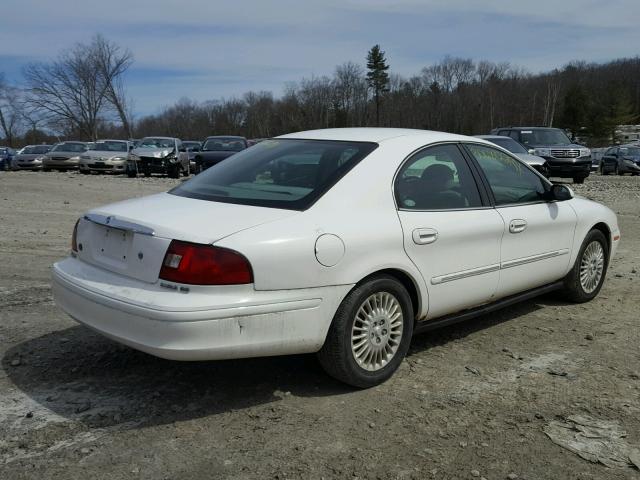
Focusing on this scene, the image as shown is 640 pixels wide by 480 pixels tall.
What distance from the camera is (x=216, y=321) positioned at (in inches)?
119

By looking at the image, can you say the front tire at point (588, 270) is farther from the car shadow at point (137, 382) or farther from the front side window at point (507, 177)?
the car shadow at point (137, 382)

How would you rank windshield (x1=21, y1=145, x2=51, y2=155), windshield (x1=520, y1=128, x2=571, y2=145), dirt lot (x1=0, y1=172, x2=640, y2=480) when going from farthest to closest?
windshield (x1=21, y1=145, x2=51, y2=155)
windshield (x1=520, y1=128, x2=571, y2=145)
dirt lot (x1=0, y1=172, x2=640, y2=480)

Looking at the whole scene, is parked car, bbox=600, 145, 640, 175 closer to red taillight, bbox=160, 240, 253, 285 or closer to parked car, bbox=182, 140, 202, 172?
parked car, bbox=182, 140, 202, 172

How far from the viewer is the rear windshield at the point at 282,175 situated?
358 cm

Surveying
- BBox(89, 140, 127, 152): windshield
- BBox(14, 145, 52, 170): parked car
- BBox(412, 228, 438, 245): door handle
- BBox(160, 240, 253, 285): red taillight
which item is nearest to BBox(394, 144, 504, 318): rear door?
BBox(412, 228, 438, 245): door handle

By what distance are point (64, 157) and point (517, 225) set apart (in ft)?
91.9

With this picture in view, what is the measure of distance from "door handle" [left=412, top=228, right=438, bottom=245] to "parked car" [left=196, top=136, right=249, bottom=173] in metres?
17.1

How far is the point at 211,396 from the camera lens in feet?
11.6

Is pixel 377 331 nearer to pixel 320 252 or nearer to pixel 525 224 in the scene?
pixel 320 252

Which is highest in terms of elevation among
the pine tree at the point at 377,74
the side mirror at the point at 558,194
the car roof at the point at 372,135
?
the pine tree at the point at 377,74

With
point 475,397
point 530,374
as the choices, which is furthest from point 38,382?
point 530,374

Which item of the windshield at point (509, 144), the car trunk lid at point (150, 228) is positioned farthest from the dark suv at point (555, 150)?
the car trunk lid at point (150, 228)

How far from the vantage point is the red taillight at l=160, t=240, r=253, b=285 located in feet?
9.97

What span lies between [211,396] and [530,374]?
6.44 feet
